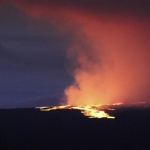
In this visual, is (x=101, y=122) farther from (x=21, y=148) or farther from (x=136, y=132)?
(x=21, y=148)

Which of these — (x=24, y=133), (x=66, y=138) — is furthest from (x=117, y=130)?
(x=24, y=133)

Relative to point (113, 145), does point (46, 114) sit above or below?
above

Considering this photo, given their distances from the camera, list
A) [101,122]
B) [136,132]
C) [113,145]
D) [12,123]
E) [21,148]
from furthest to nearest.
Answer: [12,123] < [101,122] < [136,132] < [113,145] < [21,148]

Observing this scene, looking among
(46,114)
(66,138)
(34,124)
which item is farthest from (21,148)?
(46,114)

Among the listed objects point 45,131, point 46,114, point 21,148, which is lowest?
point 21,148

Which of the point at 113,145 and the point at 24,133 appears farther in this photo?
the point at 24,133

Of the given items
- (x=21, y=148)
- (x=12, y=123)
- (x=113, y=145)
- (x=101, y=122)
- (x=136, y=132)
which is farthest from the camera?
(x=12, y=123)
